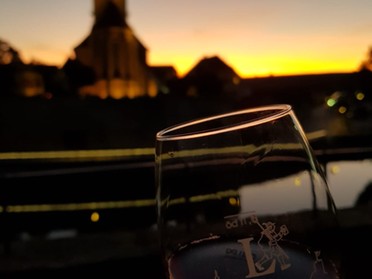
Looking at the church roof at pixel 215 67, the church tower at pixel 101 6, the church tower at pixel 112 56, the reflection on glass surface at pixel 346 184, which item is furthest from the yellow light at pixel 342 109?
the church tower at pixel 101 6

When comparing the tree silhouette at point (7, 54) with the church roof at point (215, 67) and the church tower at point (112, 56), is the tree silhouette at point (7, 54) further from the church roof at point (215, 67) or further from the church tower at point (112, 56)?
the church roof at point (215, 67)

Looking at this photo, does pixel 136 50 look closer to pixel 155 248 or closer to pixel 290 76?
pixel 290 76

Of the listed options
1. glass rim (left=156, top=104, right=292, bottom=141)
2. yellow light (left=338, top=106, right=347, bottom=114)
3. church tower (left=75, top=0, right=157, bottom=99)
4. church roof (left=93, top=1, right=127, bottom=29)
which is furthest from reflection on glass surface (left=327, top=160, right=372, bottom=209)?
church roof (left=93, top=1, right=127, bottom=29)

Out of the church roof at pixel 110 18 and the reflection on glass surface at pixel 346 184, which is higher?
the church roof at pixel 110 18

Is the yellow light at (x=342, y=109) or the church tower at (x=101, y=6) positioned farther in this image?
the church tower at (x=101, y=6)

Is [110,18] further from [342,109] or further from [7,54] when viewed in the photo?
[342,109]

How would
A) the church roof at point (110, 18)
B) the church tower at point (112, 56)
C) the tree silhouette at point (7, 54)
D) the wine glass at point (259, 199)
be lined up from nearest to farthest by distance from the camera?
the wine glass at point (259, 199)
the tree silhouette at point (7, 54)
the church tower at point (112, 56)
the church roof at point (110, 18)

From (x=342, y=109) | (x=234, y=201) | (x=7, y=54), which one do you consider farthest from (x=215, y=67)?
(x=234, y=201)

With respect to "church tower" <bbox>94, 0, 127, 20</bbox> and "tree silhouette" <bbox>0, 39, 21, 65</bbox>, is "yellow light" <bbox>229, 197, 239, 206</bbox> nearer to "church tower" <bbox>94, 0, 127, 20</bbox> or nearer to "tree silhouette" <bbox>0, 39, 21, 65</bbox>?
"tree silhouette" <bbox>0, 39, 21, 65</bbox>

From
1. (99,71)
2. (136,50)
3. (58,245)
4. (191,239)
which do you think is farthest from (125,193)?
(136,50)
